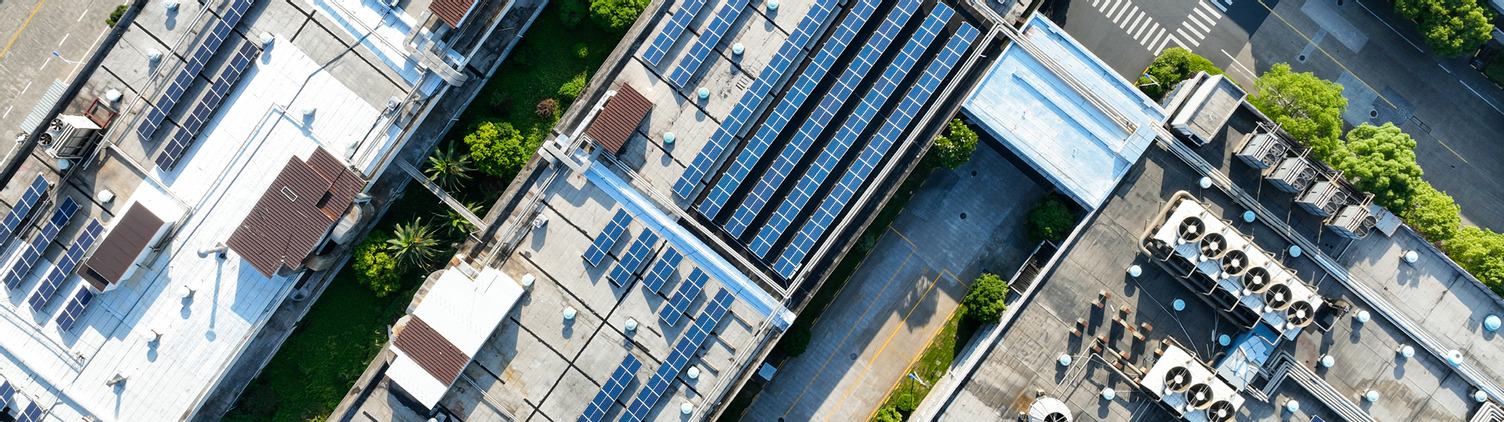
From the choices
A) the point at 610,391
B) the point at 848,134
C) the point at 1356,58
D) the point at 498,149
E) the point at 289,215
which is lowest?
the point at 289,215

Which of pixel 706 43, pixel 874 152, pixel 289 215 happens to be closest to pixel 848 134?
pixel 874 152

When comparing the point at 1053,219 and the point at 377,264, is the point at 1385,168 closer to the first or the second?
the point at 1053,219

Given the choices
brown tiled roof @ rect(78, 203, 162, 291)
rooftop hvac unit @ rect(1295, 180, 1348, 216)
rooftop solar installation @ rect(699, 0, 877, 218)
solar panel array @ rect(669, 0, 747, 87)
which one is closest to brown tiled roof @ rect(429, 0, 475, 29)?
solar panel array @ rect(669, 0, 747, 87)

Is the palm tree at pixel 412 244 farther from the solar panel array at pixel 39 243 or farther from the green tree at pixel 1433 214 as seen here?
the green tree at pixel 1433 214

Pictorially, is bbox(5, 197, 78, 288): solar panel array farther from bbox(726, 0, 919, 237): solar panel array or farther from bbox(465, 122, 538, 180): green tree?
bbox(726, 0, 919, 237): solar panel array

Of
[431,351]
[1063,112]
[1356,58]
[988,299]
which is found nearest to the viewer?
[431,351]

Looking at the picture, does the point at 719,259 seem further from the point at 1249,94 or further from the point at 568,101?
the point at 1249,94
